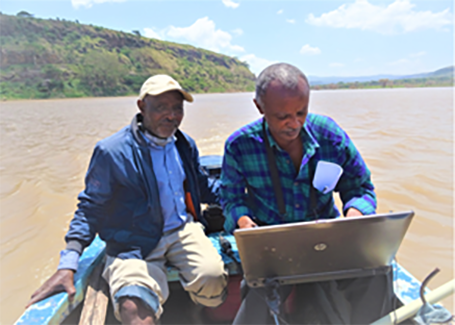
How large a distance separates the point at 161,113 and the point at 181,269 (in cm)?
99

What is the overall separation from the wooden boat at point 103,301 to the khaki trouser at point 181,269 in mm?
91

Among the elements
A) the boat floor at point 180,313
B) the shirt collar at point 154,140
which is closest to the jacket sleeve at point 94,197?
the shirt collar at point 154,140

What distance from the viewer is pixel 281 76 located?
150 cm

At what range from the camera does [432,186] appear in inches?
217

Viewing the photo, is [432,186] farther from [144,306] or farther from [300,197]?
[144,306]

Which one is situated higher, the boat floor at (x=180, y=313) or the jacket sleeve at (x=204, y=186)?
the jacket sleeve at (x=204, y=186)

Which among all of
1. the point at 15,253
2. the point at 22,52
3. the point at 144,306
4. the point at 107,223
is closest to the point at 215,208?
the point at 107,223

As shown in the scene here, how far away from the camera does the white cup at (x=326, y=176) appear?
5.09 ft

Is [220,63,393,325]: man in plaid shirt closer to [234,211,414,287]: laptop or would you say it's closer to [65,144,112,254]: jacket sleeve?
[234,211,414,287]: laptop

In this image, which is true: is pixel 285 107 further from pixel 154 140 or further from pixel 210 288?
pixel 210 288

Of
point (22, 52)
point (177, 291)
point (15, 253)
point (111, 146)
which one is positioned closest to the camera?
point (111, 146)

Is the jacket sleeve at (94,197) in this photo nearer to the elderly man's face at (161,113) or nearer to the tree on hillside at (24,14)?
the elderly man's face at (161,113)

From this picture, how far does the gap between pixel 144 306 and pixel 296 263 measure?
854 millimetres

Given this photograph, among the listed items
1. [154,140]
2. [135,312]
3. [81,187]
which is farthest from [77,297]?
[81,187]
